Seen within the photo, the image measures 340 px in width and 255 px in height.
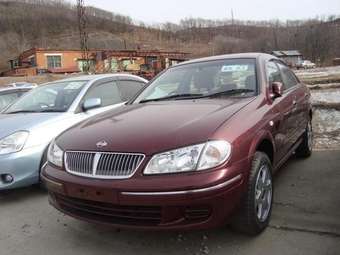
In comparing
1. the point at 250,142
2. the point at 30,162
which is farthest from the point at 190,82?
the point at 30,162

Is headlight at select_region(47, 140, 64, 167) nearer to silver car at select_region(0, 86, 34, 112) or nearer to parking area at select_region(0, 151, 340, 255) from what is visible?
parking area at select_region(0, 151, 340, 255)

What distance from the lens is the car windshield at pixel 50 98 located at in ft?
18.6

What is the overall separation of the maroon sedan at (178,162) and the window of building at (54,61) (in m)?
55.8

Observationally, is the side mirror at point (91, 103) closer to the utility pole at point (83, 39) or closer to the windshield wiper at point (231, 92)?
the windshield wiper at point (231, 92)

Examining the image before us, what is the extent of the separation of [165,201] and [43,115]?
119 inches

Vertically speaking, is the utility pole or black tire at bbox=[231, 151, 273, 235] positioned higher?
the utility pole

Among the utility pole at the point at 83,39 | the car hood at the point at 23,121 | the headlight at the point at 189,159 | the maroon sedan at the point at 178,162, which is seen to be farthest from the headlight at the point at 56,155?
the utility pole at the point at 83,39

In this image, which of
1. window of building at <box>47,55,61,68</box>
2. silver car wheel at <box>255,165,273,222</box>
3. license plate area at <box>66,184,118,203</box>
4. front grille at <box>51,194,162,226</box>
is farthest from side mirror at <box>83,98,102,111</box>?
window of building at <box>47,55,61,68</box>

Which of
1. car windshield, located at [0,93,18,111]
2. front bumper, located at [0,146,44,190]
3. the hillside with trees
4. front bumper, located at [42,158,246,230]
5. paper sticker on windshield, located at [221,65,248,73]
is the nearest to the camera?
front bumper, located at [42,158,246,230]

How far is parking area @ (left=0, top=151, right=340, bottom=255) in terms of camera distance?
10.6 ft

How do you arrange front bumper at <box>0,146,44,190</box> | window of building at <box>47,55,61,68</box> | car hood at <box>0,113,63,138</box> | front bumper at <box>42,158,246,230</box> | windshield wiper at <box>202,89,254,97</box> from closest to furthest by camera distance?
front bumper at <box>42,158,246,230</box> < windshield wiper at <box>202,89,254,97</box> < front bumper at <box>0,146,44,190</box> < car hood at <box>0,113,63,138</box> < window of building at <box>47,55,61,68</box>

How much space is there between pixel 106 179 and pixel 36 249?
1.03m

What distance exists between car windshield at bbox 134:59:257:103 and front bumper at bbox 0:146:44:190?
1.33 metres

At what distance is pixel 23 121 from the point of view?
5094mm
